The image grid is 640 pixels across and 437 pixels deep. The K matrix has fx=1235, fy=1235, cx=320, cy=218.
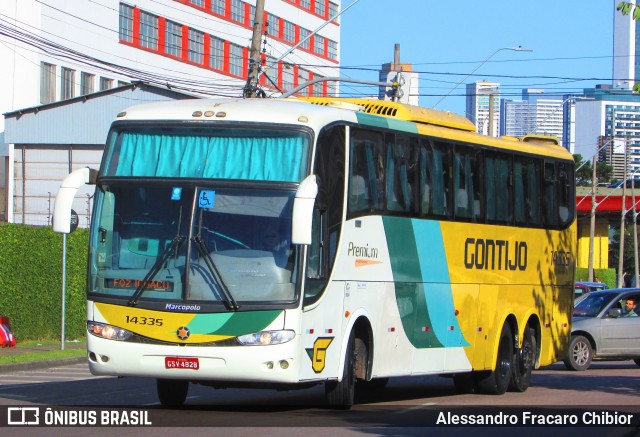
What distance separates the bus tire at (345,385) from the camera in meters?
14.0

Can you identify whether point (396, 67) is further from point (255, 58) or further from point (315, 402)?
point (315, 402)

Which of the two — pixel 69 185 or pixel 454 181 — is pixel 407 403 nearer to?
pixel 454 181

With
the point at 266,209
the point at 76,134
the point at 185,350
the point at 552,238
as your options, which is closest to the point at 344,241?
the point at 266,209

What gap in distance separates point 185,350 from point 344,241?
2.37 metres

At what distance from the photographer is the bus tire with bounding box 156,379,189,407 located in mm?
14508

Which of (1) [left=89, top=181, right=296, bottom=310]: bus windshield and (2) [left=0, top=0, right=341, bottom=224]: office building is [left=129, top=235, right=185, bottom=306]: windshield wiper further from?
(2) [left=0, top=0, right=341, bottom=224]: office building

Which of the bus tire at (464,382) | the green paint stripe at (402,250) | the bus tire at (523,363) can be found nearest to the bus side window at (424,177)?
the green paint stripe at (402,250)

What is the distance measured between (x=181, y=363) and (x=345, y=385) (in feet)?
7.14

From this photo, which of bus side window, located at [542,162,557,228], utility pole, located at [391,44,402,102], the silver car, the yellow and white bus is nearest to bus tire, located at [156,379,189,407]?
the yellow and white bus

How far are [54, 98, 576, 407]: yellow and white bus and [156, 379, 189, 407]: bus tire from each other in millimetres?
19

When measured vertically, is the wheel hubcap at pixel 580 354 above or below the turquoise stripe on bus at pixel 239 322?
below

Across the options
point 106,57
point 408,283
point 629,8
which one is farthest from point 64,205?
point 106,57

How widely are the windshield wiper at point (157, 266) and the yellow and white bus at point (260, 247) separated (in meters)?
0.01

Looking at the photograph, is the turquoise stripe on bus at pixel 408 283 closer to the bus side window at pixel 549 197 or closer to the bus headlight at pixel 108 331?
the bus headlight at pixel 108 331
